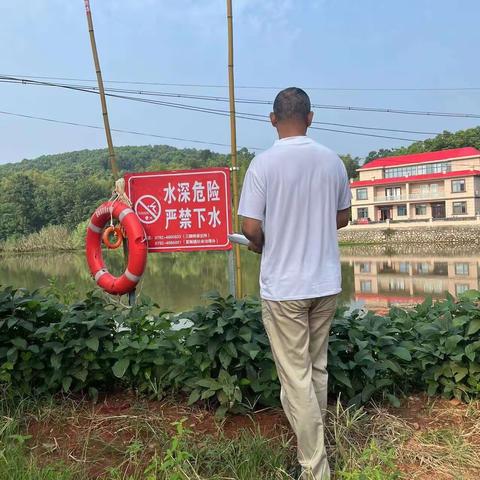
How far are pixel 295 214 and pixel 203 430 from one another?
0.91 metres

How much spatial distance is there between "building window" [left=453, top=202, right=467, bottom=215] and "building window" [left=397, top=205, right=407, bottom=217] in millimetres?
3115

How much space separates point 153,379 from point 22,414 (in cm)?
51

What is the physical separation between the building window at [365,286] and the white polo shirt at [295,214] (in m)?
7.73

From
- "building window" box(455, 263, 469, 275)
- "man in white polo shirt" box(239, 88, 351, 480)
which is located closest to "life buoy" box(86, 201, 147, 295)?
"man in white polo shirt" box(239, 88, 351, 480)

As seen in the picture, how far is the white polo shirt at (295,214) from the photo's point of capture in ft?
4.57

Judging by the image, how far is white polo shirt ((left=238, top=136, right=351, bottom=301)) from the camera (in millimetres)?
1393

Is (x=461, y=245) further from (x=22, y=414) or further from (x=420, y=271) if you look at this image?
(x=22, y=414)

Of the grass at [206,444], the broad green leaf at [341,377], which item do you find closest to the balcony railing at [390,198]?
the grass at [206,444]

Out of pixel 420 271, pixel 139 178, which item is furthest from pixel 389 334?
pixel 420 271

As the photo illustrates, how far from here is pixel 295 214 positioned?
1.40 m

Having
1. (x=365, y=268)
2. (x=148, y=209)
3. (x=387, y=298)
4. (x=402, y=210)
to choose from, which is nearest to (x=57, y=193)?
(x=402, y=210)

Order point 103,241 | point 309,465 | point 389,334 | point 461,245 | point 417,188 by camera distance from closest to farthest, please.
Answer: point 309,465
point 389,334
point 103,241
point 461,245
point 417,188

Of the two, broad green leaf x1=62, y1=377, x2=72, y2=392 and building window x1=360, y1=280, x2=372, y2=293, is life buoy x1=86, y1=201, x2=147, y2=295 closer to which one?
broad green leaf x1=62, y1=377, x2=72, y2=392

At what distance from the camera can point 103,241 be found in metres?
3.23
